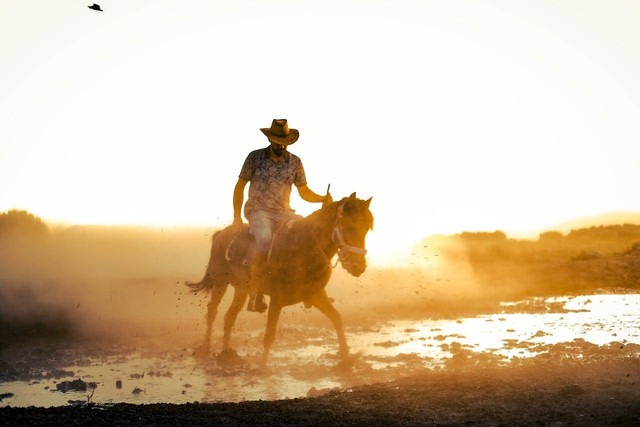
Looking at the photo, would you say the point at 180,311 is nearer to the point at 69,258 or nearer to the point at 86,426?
the point at 69,258

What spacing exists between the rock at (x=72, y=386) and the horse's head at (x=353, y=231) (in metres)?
4.18

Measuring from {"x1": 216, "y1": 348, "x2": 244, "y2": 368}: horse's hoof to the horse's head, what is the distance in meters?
3.05

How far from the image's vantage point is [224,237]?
11109mm

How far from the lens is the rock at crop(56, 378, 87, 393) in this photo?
7.90m

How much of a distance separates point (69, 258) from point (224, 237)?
14139mm

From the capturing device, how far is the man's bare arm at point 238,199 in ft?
31.8

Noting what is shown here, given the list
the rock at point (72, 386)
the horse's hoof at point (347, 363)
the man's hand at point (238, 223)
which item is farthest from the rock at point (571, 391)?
the rock at point (72, 386)

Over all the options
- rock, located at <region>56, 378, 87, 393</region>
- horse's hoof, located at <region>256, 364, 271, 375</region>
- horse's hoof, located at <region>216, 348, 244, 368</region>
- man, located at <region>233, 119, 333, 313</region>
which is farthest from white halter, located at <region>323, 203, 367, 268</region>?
rock, located at <region>56, 378, 87, 393</region>

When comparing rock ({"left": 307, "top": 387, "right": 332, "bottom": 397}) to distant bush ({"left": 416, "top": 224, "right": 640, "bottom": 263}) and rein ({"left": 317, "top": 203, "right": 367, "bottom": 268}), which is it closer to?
rein ({"left": 317, "top": 203, "right": 367, "bottom": 268})

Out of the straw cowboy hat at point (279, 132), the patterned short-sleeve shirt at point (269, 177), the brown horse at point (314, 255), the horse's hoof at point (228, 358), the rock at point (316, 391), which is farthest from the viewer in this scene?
the horse's hoof at point (228, 358)

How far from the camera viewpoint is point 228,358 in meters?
10.0

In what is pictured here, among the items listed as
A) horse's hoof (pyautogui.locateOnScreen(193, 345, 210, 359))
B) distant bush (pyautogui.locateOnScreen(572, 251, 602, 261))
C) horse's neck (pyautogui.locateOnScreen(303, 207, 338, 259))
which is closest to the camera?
horse's neck (pyautogui.locateOnScreen(303, 207, 338, 259))

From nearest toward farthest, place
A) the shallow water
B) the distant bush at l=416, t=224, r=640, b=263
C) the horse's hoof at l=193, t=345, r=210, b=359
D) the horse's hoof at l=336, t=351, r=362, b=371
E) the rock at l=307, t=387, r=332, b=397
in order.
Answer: the rock at l=307, t=387, r=332, b=397 < the shallow water < the horse's hoof at l=336, t=351, r=362, b=371 < the horse's hoof at l=193, t=345, r=210, b=359 < the distant bush at l=416, t=224, r=640, b=263

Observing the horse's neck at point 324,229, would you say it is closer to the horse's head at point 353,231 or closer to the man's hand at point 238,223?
the horse's head at point 353,231
